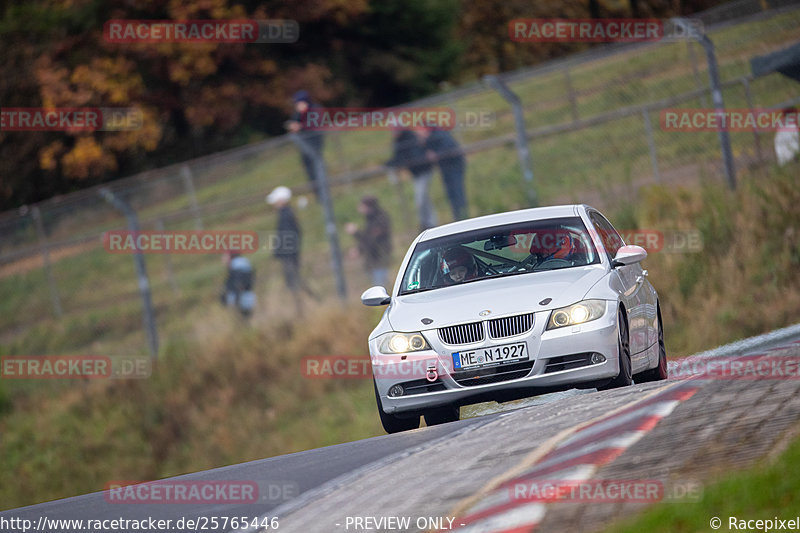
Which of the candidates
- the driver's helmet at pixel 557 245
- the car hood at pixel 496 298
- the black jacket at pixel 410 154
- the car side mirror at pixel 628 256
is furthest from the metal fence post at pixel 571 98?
the car hood at pixel 496 298

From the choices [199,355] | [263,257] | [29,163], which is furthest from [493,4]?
[199,355]

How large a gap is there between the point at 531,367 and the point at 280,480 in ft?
6.27

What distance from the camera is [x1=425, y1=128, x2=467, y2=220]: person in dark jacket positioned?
Result: 1877 cm

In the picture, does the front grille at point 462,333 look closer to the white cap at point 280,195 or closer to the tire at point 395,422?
the tire at point 395,422

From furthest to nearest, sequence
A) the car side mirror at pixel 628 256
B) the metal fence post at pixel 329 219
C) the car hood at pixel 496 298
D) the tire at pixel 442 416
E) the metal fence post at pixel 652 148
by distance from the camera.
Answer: the metal fence post at pixel 652 148
the metal fence post at pixel 329 219
the tire at pixel 442 416
the car side mirror at pixel 628 256
the car hood at pixel 496 298

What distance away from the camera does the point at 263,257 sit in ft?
76.6

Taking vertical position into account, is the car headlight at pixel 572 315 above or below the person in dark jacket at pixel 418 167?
below

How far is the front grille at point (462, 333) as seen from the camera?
30.2ft

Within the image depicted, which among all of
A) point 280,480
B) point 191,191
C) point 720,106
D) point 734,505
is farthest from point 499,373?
point 191,191

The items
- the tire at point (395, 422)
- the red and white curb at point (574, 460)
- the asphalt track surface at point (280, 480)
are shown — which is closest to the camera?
the red and white curb at point (574, 460)

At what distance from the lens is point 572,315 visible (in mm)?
9234

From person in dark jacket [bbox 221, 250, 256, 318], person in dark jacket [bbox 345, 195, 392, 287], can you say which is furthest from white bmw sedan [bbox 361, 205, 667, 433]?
person in dark jacket [bbox 221, 250, 256, 318]

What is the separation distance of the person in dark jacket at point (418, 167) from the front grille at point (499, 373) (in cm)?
993

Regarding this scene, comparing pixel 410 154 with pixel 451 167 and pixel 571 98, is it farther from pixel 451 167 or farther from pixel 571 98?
pixel 571 98
